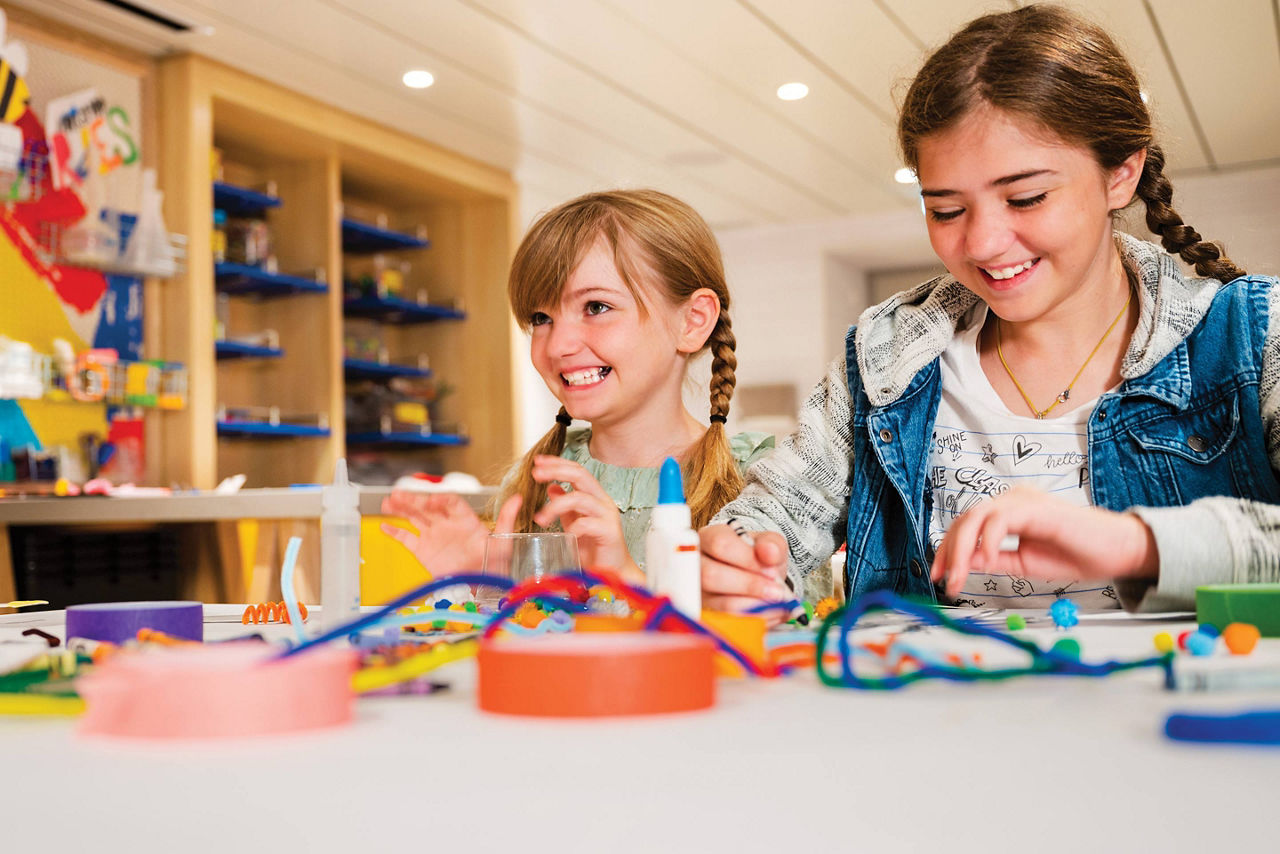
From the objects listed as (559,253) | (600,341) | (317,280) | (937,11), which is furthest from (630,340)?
(317,280)

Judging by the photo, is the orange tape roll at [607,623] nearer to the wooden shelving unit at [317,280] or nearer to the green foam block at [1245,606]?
the green foam block at [1245,606]

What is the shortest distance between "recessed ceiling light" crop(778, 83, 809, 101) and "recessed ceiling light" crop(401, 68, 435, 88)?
4.17 feet

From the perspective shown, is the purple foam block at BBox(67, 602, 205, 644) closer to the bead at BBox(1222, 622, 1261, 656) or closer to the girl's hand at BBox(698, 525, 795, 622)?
the girl's hand at BBox(698, 525, 795, 622)

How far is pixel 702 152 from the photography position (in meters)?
5.03

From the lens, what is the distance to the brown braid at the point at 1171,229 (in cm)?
119

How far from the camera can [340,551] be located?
2.61ft

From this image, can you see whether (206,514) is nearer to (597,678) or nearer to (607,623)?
(607,623)

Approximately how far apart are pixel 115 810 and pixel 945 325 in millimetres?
1098

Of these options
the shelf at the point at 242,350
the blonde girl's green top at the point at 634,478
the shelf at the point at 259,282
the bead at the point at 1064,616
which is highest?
the shelf at the point at 259,282

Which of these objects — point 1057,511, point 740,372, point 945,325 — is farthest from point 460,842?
point 740,372

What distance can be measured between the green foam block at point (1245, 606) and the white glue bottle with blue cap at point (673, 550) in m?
0.32

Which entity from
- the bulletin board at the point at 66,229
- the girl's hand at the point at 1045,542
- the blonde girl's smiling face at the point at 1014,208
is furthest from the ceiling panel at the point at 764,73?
the girl's hand at the point at 1045,542

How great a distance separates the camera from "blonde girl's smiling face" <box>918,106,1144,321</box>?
1122 millimetres

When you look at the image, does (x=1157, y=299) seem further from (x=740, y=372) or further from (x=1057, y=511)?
(x=740, y=372)
